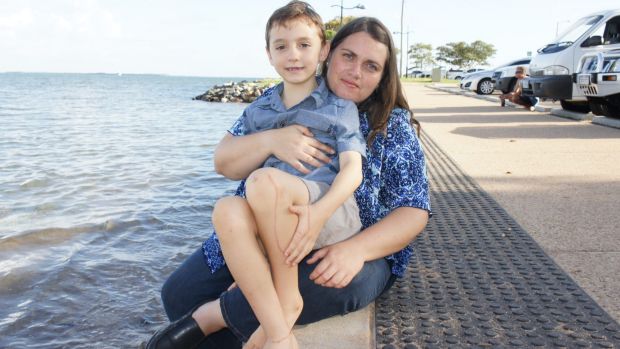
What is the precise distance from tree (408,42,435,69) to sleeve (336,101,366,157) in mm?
99607

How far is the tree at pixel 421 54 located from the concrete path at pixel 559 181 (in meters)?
90.8

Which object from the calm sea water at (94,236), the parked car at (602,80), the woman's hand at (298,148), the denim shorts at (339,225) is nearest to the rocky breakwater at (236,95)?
the calm sea water at (94,236)

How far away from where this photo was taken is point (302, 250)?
2145 millimetres

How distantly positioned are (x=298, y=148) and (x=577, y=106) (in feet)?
39.7

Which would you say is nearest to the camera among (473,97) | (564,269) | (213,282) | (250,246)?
(250,246)

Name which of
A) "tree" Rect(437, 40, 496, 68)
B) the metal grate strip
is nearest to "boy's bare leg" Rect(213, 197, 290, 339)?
the metal grate strip

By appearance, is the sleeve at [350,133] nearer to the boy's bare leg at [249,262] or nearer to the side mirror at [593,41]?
the boy's bare leg at [249,262]

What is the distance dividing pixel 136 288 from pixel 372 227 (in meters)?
2.58

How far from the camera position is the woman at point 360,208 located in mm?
2402

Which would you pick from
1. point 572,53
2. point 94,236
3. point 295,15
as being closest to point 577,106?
point 572,53

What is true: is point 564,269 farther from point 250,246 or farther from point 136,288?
point 136,288

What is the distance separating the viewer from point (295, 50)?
2.68 m

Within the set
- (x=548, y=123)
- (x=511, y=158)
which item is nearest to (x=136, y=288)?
(x=511, y=158)

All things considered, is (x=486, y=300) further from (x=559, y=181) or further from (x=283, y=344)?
(x=559, y=181)
